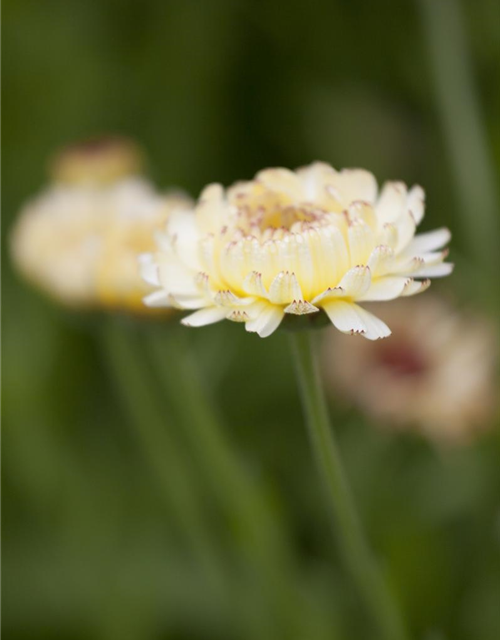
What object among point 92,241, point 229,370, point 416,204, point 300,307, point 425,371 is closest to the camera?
point 300,307

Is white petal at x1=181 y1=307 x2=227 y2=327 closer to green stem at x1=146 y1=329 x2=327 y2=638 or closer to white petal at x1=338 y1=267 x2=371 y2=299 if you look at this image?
white petal at x1=338 y1=267 x2=371 y2=299

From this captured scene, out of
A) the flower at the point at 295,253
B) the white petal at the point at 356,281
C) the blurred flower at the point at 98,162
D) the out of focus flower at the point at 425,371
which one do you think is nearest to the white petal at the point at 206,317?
the flower at the point at 295,253

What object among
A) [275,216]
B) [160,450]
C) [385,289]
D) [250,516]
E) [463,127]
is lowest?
[250,516]

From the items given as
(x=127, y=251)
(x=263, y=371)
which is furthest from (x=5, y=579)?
(x=127, y=251)

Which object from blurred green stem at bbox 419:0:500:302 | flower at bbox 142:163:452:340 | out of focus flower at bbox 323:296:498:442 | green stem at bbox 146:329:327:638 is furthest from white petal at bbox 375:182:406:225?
blurred green stem at bbox 419:0:500:302

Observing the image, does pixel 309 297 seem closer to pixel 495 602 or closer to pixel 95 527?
pixel 495 602

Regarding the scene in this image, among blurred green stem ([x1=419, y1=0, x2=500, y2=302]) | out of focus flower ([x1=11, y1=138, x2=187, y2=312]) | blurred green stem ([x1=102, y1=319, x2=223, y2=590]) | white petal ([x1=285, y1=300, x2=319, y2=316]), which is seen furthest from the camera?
blurred green stem ([x1=419, y1=0, x2=500, y2=302])

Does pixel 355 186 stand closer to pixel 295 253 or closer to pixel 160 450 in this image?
pixel 295 253

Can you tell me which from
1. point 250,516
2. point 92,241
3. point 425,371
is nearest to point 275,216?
point 92,241
